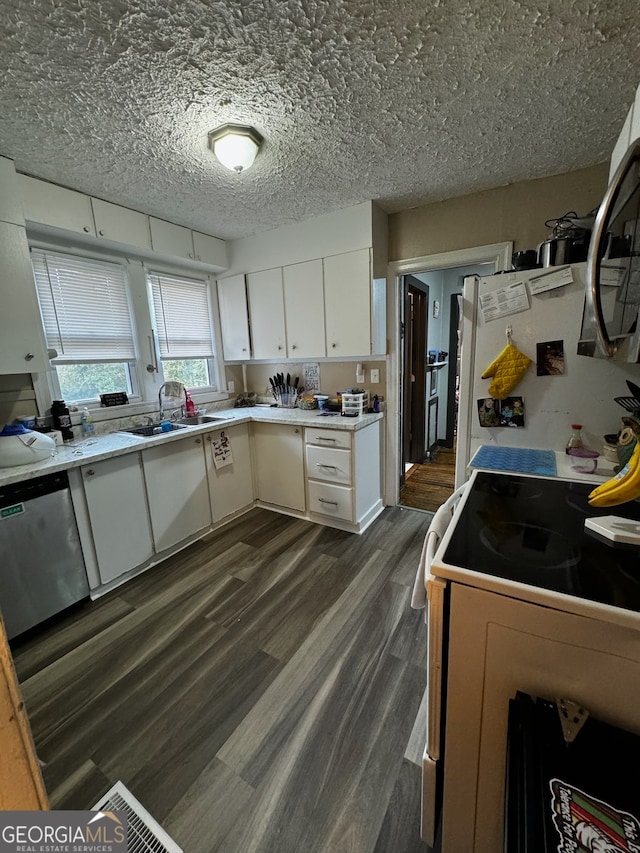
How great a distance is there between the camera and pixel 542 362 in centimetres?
162

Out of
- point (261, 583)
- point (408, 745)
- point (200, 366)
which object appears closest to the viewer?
point (408, 745)

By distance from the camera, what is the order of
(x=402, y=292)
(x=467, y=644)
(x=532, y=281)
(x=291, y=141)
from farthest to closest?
(x=402, y=292), (x=291, y=141), (x=532, y=281), (x=467, y=644)

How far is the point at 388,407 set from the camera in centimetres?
298

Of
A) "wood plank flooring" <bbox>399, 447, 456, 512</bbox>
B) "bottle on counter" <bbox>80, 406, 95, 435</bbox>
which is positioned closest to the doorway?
"wood plank flooring" <bbox>399, 447, 456, 512</bbox>

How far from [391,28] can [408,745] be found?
2526 millimetres

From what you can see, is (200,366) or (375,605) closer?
(375,605)

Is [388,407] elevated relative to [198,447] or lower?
elevated

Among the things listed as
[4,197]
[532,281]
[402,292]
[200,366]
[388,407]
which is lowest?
[388,407]

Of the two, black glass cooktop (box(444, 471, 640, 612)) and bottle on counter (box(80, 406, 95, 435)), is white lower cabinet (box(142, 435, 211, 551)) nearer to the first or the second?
bottle on counter (box(80, 406, 95, 435))

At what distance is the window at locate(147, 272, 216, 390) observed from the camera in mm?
2965

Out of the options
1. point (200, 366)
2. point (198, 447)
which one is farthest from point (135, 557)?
point (200, 366)

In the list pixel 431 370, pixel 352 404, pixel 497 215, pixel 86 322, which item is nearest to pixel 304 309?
pixel 352 404

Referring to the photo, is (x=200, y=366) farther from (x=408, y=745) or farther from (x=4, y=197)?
(x=408, y=745)

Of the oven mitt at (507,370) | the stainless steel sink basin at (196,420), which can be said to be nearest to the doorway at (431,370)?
the oven mitt at (507,370)
